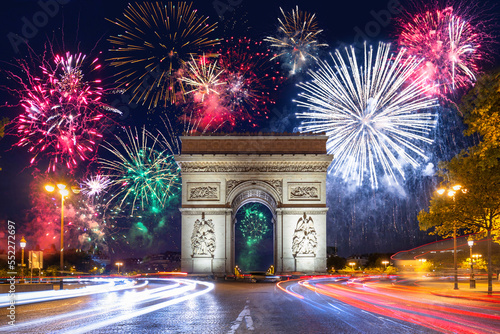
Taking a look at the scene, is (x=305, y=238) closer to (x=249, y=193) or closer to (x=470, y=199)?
(x=249, y=193)

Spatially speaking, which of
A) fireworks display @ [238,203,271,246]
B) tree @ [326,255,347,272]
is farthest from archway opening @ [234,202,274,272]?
tree @ [326,255,347,272]

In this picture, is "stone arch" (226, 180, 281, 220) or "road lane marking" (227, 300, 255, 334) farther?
"stone arch" (226, 180, 281, 220)

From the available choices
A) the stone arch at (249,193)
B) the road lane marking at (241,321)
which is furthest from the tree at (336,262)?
the road lane marking at (241,321)

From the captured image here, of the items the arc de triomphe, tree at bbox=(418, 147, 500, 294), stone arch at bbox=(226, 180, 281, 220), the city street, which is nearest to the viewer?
the city street

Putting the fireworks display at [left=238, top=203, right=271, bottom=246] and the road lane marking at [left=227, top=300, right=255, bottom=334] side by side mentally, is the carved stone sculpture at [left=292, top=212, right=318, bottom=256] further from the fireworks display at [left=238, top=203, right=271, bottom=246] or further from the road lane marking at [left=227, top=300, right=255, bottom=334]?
the fireworks display at [left=238, top=203, right=271, bottom=246]

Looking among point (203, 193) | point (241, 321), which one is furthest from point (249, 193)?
point (241, 321)

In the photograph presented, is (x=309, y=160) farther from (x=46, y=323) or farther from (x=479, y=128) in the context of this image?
(x=46, y=323)
